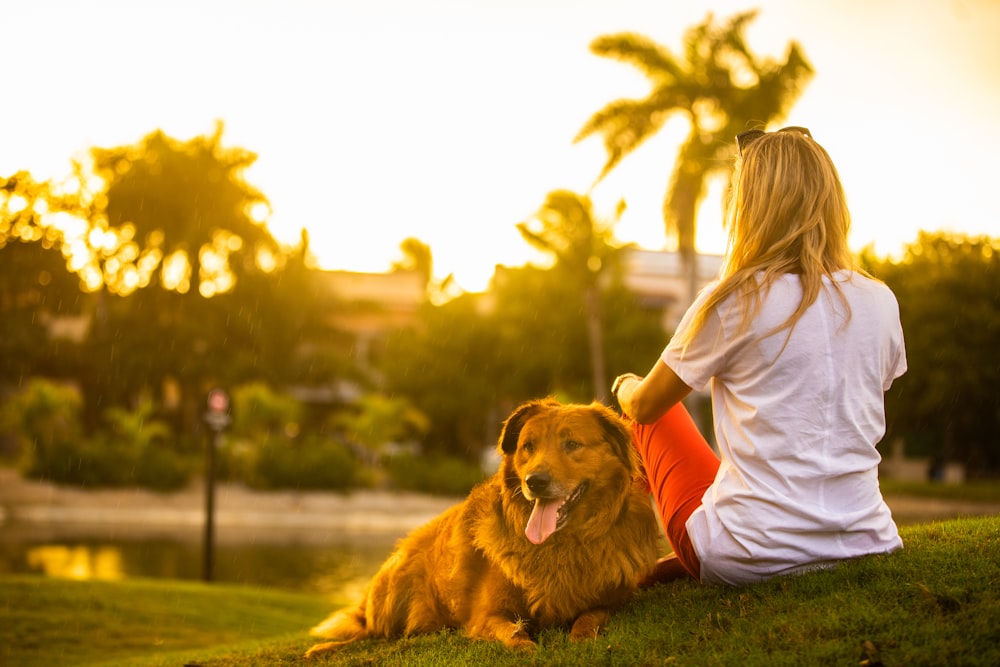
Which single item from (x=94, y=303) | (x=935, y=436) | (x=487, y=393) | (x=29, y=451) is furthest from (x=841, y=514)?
(x=935, y=436)

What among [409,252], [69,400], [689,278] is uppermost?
[409,252]

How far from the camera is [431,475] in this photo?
29.1 m

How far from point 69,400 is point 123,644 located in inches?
889

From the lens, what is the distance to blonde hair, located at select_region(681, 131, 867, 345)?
3.32m

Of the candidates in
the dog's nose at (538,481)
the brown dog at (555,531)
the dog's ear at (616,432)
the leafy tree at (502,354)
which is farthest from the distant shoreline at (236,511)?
the dog's nose at (538,481)

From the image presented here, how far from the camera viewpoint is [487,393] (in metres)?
35.7

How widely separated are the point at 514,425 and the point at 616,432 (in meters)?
0.41

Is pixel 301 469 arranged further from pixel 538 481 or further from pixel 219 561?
pixel 538 481

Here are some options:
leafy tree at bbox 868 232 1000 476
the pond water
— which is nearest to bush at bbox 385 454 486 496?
the pond water

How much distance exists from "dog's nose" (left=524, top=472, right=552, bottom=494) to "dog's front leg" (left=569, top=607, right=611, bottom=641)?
57 cm

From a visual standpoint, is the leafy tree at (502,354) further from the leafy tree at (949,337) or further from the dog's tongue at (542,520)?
the dog's tongue at (542,520)

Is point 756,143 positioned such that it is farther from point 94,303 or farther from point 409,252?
point 409,252

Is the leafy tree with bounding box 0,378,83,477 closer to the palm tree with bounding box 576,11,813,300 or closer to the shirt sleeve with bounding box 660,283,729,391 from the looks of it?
the palm tree with bounding box 576,11,813,300

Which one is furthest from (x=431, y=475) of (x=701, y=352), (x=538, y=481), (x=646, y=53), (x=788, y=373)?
(x=788, y=373)
